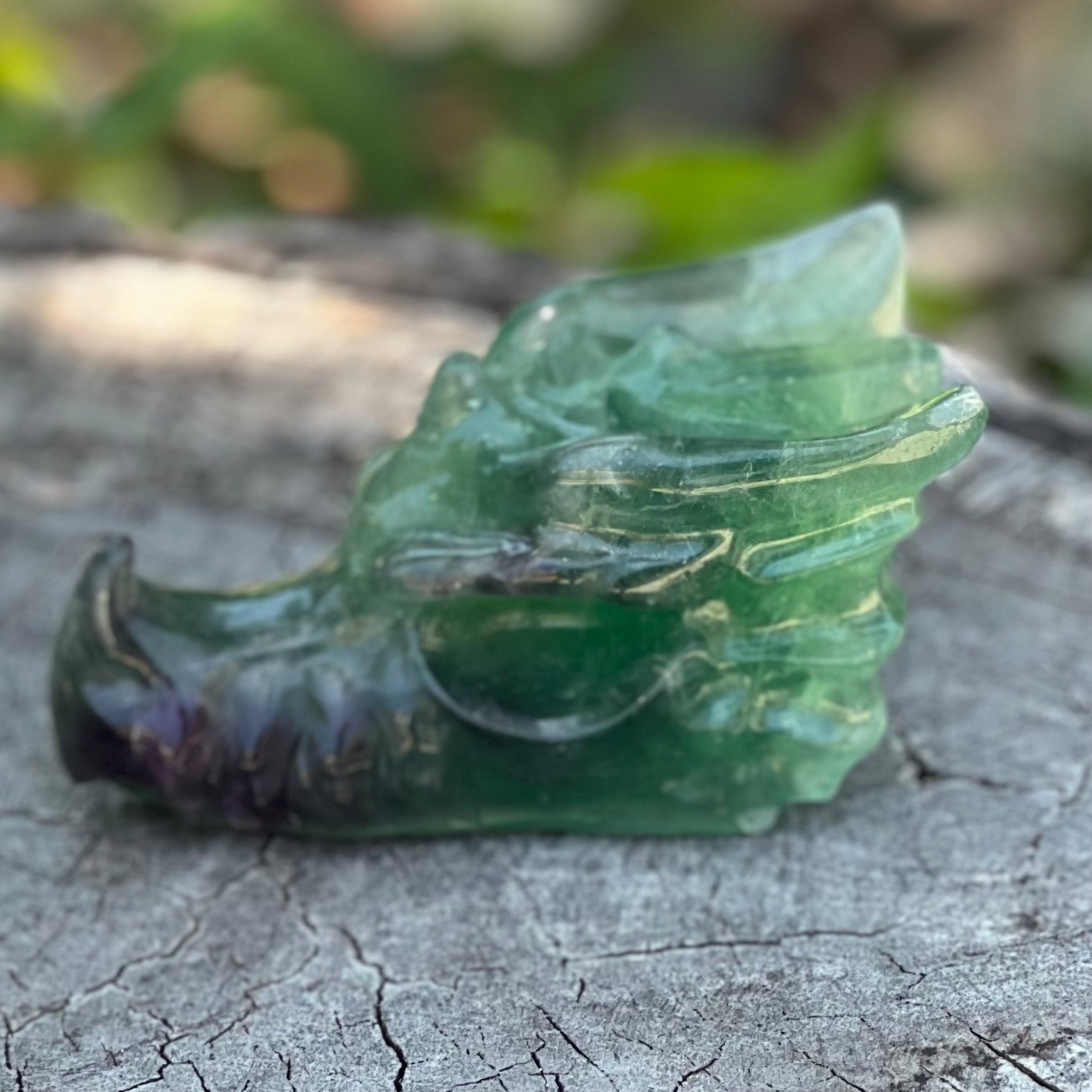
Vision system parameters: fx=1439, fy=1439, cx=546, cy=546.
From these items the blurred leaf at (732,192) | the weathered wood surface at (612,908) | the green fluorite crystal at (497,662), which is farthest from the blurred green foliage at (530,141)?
the green fluorite crystal at (497,662)

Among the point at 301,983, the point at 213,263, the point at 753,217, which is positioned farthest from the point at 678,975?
the point at 753,217

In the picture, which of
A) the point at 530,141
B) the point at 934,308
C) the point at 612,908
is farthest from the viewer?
the point at 530,141

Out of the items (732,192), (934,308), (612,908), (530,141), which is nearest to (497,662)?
(612,908)

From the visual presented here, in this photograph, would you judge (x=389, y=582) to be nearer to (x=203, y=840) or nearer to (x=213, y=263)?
(x=203, y=840)

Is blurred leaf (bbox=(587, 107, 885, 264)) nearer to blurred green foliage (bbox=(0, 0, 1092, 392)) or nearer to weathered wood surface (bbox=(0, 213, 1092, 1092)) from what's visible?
blurred green foliage (bbox=(0, 0, 1092, 392))

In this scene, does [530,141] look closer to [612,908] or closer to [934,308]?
[934,308]

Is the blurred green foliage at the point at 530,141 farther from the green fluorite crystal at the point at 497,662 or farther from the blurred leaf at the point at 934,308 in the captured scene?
the green fluorite crystal at the point at 497,662

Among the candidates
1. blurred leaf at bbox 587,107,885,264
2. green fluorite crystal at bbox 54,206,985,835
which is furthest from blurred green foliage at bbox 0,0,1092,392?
green fluorite crystal at bbox 54,206,985,835
